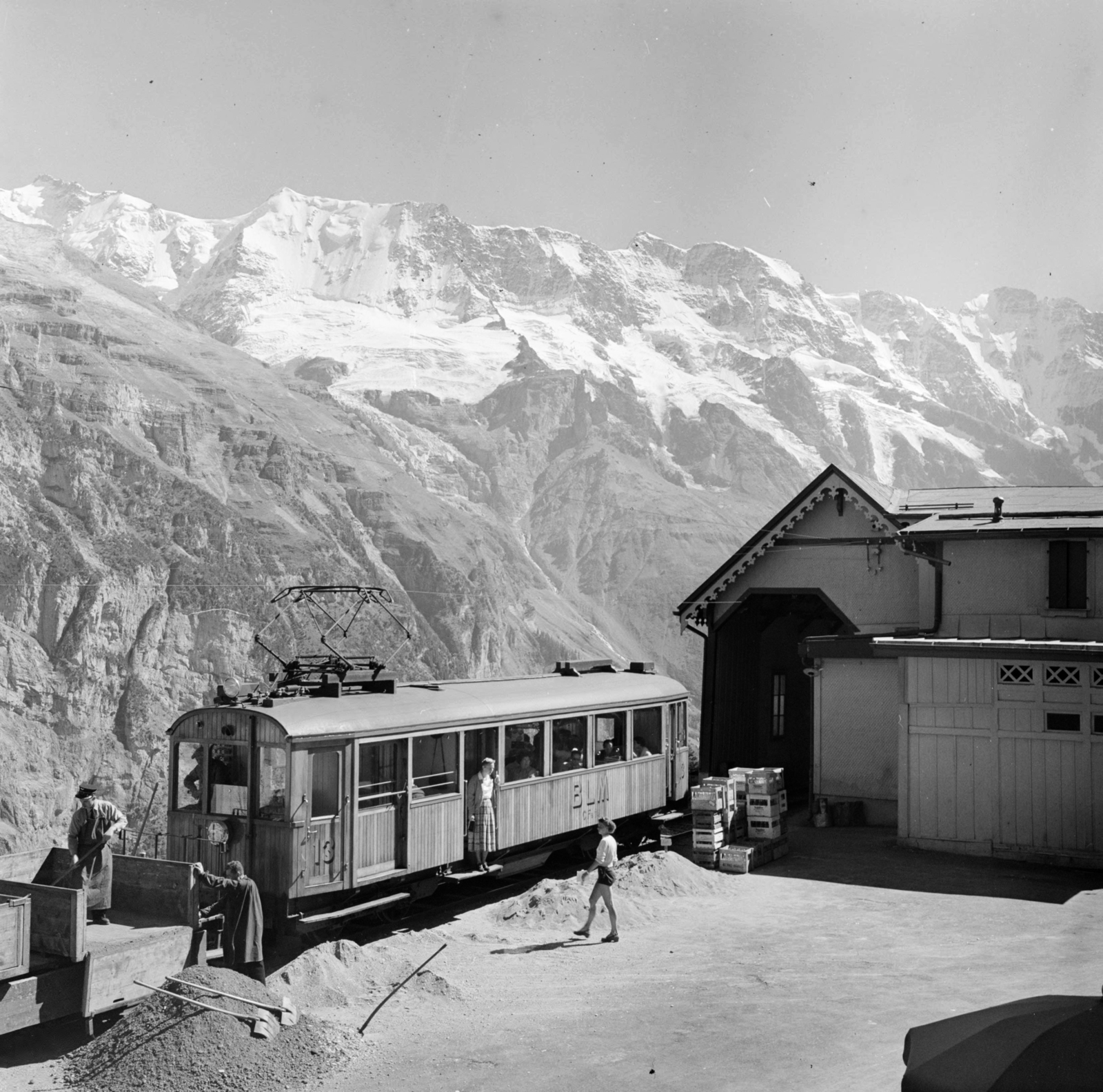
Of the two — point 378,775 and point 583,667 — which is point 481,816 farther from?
point 583,667

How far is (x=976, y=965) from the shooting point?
1341 centimetres

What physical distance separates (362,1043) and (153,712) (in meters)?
66.9

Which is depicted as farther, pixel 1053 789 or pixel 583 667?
pixel 583 667

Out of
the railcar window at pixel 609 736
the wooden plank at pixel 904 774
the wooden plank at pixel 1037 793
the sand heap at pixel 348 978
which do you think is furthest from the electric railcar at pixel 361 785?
the wooden plank at pixel 1037 793

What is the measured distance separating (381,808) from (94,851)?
12.2 feet

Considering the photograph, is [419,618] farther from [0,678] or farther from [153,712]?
[0,678]

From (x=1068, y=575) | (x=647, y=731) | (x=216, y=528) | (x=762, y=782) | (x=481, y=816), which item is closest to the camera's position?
(x=481, y=816)

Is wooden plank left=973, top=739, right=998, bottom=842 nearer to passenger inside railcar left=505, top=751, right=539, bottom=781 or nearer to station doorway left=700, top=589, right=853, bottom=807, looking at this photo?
station doorway left=700, top=589, right=853, bottom=807

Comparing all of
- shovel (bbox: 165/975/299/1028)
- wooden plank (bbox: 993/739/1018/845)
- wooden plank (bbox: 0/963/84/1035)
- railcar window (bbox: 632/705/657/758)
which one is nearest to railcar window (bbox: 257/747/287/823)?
shovel (bbox: 165/975/299/1028)

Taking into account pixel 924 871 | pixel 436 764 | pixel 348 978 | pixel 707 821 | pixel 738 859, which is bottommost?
pixel 924 871

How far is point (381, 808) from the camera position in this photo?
14766mm

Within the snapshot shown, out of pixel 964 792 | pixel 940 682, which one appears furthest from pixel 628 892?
pixel 940 682

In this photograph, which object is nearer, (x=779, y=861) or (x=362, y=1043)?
(x=362, y=1043)

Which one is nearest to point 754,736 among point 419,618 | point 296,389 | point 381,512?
point 419,618
